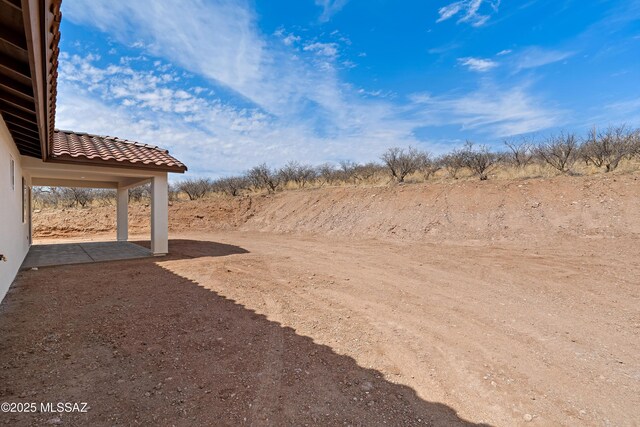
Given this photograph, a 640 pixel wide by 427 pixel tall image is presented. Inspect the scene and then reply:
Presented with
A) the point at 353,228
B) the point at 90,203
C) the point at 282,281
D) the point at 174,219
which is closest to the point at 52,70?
the point at 282,281

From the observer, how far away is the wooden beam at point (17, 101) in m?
4.31

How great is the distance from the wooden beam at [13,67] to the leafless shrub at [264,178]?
70.0 ft

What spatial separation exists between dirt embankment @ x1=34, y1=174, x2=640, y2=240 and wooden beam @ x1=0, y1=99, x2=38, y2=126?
11496 millimetres

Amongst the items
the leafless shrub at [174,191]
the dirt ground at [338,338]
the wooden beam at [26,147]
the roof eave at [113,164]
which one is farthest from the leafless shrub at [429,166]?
the leafless shrub at [174,191]

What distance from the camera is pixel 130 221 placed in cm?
2073

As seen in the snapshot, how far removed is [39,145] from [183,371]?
23.0 feet

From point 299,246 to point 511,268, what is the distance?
7055 mm

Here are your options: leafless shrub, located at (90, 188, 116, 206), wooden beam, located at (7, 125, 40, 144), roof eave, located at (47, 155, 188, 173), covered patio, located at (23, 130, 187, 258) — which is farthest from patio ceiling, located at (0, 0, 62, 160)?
leafless shrub, located at (90, 188, 116, 206)

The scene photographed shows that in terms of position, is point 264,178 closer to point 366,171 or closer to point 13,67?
point 366,171

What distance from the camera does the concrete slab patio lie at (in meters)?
8.93

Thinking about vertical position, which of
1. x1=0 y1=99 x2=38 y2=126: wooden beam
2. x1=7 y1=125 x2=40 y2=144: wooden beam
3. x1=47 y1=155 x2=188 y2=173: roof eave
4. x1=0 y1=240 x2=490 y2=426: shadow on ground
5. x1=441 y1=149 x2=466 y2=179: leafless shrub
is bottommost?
x1=0 y1=240 x2=490 y2=426: shadow on ground

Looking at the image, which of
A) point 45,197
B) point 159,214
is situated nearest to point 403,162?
point 159,214

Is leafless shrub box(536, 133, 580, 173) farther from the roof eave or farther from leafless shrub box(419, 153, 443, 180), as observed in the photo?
the roof eave

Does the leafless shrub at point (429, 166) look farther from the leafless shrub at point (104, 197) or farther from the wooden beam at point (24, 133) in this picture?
the leafless shrub at point (104, 197)
